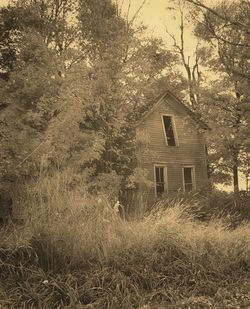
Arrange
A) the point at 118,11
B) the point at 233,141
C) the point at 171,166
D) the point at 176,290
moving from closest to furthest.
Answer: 1. the point at 176,290
2. the point at 233,141
3. the point at 118,11
4. the point at 171,166

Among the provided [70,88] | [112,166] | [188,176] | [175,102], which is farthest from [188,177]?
[70,88]

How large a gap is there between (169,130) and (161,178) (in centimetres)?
340

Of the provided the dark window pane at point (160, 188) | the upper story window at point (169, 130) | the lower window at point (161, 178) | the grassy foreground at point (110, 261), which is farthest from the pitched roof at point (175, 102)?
the grassy foreground at point (110, 261)

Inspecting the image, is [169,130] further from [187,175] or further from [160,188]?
[160,188]

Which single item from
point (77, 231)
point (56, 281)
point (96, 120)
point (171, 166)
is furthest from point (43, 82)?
point (171, 166)

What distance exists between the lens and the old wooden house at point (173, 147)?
30.4 m

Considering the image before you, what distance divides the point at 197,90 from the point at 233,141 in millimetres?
4152

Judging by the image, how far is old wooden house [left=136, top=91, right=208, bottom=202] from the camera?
30359mm

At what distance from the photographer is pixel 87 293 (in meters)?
7.27

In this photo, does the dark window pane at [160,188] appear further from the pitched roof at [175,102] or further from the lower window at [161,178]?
the pitched roof at [175,102]

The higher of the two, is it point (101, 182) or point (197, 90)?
point (197, 90)

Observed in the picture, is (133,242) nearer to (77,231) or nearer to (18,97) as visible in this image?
(77,231)

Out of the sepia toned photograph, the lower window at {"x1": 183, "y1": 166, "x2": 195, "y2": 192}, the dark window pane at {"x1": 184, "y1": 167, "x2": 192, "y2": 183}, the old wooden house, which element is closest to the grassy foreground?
the sepia toned photograph

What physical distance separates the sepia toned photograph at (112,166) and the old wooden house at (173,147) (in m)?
0.09
